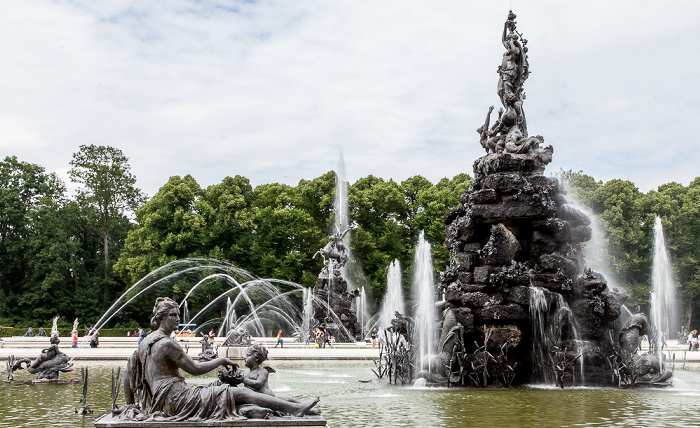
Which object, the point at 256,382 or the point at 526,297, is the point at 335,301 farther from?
the point at 256,382

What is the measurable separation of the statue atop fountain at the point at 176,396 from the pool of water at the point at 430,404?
254 centimetres

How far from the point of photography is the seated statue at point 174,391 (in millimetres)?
8305

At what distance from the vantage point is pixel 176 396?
835cm

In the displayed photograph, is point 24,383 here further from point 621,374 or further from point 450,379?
point 621,374

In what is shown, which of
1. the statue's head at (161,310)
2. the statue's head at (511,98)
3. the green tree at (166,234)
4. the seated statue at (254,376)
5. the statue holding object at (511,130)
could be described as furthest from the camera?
the green tree at (166,234)

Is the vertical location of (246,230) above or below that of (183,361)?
above

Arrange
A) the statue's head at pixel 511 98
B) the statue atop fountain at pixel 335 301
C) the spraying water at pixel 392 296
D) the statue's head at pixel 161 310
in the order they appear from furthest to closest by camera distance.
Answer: the spraying water at pixel 392 296 < the statue atop fountain at pixel 335 301 < the statue's head at pixel 511 98 < the statue's head at pixel 161 310

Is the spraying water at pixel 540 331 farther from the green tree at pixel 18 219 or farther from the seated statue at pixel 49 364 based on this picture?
the green tree at pixel 18 219

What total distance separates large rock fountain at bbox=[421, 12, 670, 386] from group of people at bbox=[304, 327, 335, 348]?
1493cm

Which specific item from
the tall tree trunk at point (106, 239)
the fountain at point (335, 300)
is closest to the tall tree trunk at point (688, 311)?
the fountain at point (335, 300)

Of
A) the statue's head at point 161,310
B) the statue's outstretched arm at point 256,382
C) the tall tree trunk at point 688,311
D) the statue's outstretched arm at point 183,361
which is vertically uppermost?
the tall tree trunk at point 688,311

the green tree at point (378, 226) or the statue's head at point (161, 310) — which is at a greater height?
the green tree at point (378, 226)

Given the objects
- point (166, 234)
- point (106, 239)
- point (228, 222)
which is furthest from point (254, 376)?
point (106, 239)

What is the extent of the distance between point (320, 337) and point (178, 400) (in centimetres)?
2707
